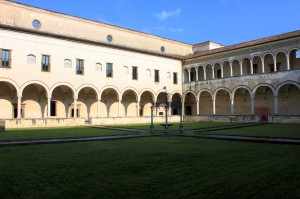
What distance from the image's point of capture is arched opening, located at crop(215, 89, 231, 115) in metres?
34.2

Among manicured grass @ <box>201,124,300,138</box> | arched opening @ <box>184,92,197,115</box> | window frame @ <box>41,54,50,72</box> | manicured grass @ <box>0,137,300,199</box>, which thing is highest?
window frame @ <box>41,54,50,72</box>

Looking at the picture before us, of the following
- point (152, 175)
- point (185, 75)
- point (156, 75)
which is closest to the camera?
point (152, 175)

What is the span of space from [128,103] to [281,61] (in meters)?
18.0

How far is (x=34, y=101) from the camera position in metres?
27.4

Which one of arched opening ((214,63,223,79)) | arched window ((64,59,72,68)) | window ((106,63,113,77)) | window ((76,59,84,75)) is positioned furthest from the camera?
arched opening ((214,63,223,79))

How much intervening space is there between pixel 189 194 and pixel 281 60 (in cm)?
2896

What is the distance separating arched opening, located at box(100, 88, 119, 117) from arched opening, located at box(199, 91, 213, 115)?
11.5m

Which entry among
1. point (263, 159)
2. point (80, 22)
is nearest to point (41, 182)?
point (263, 159)

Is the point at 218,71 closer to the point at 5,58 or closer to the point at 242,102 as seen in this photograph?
the point at 242,102

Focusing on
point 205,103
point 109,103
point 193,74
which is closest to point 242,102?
point 205,103

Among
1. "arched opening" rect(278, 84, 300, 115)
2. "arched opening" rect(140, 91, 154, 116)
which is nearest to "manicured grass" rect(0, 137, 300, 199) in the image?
"arched opening" rect(278, 84, 300, 115)

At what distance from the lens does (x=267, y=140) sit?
10.9 metres

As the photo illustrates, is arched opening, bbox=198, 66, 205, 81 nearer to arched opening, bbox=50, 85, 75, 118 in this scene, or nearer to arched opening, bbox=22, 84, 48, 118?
arched opening, bbox=50, 85, 75, 118

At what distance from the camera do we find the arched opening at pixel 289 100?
2853cm
